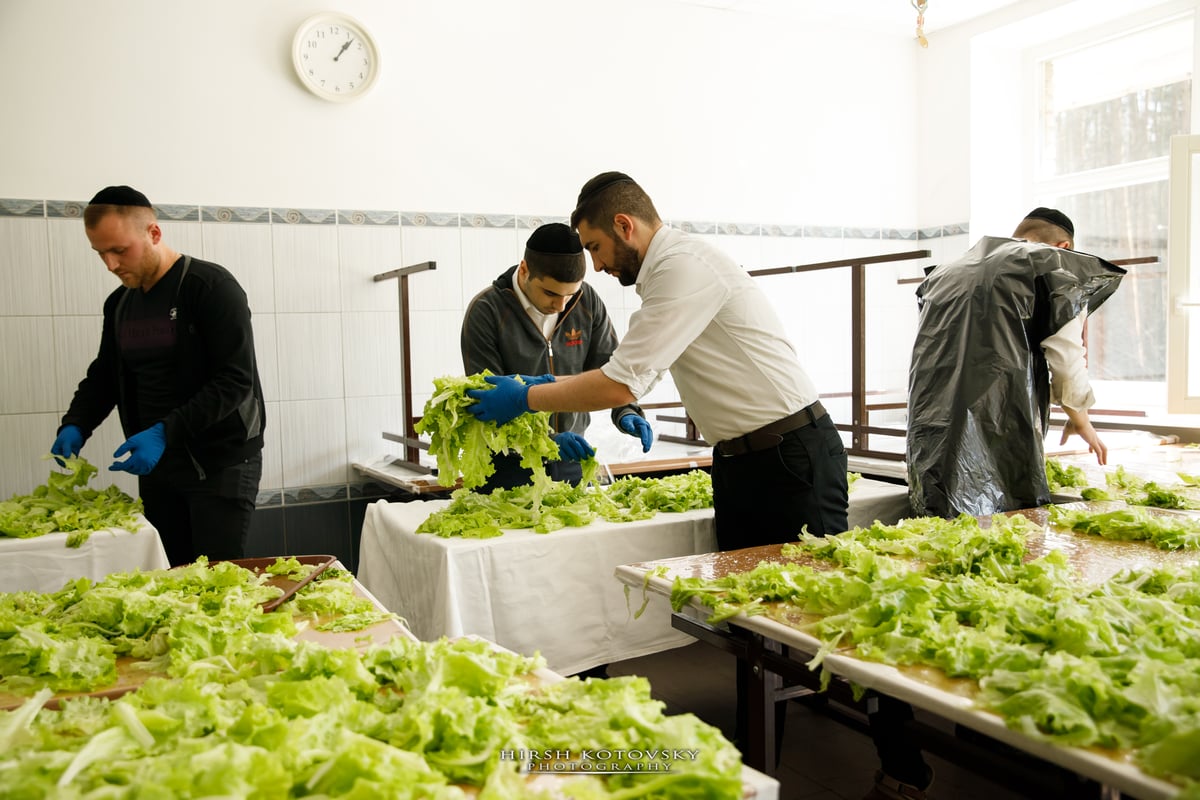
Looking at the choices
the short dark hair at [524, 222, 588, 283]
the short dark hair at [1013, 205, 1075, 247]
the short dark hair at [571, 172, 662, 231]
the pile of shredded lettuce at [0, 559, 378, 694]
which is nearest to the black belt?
the short dark hair at [571, 172, 662, 231]

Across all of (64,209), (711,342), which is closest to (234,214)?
(64,209)

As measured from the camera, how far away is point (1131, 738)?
137cm

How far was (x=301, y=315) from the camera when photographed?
4941mm

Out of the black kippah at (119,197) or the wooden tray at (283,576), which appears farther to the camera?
the black kippah at (119,197)

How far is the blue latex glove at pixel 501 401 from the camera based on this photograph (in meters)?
3.05

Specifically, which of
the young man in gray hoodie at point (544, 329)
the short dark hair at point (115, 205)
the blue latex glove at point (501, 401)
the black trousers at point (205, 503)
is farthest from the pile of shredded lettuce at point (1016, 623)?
the short dark hair at point (115, 205)

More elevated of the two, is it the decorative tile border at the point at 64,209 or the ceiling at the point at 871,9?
the ceiling at the point at 871,9

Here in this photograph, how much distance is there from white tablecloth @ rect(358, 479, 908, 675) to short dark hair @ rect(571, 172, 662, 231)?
1075 millimetres

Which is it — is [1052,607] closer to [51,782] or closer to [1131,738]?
[1131,738]

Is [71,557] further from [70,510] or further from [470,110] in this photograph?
[470,110]

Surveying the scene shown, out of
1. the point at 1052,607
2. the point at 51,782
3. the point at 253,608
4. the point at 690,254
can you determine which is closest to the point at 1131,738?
the point at 1052,607

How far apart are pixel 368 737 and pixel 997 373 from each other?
2.96 meters

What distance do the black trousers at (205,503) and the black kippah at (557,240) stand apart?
144 cm

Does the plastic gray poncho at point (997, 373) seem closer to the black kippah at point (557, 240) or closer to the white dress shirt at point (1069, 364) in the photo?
the white dress shirt at point (1069, 364)
